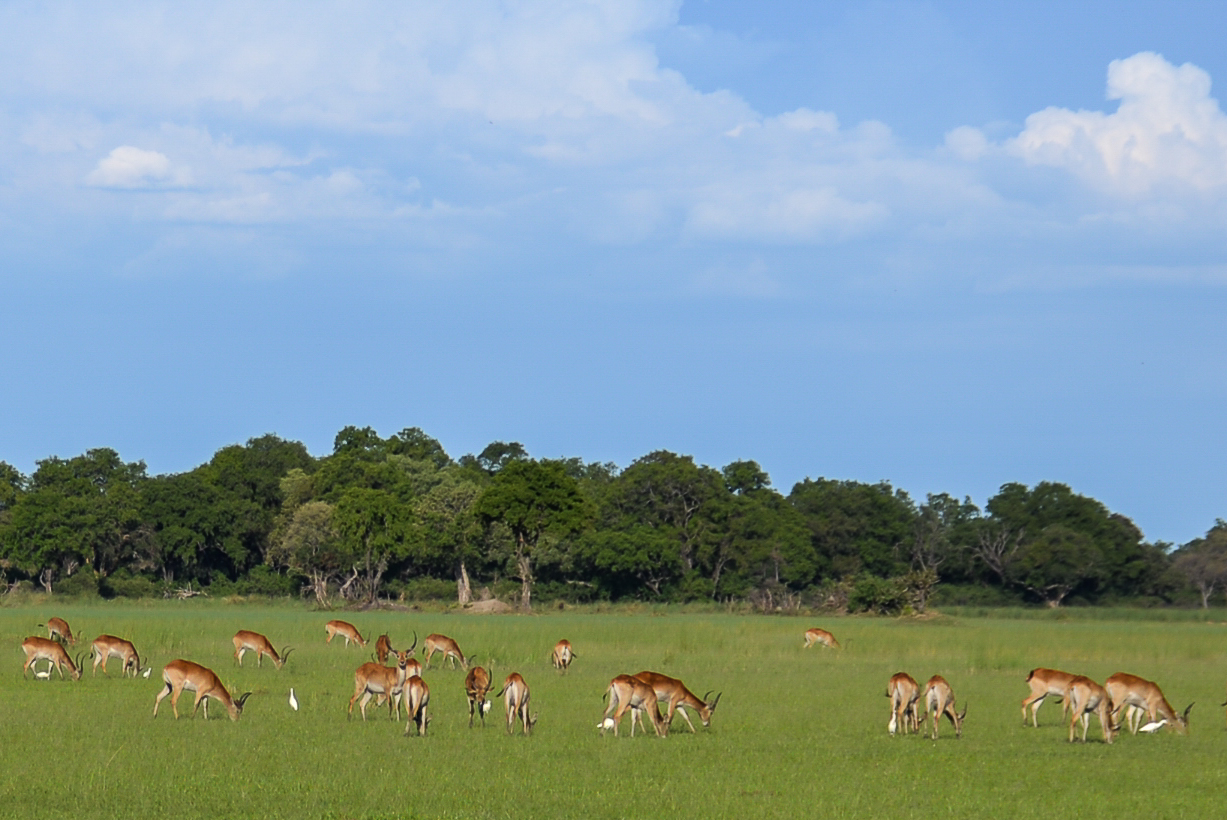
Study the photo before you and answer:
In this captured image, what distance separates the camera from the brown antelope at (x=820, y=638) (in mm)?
36406

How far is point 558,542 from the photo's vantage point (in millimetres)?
69500

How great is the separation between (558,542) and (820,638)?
33.7 meters

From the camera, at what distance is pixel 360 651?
32.7 m

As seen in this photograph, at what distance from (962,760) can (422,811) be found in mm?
6837

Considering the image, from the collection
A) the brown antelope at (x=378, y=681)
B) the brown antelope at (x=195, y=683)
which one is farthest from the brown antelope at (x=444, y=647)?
the brown antelope at (x=195, y=683)

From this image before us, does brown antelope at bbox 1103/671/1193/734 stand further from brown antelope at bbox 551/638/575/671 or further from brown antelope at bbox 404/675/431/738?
brown antelope at bbox 551/638/575/671

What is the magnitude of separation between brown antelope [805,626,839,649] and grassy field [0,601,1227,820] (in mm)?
7385

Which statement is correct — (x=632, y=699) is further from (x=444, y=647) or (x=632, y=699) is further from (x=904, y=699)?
(x=444, y=647)

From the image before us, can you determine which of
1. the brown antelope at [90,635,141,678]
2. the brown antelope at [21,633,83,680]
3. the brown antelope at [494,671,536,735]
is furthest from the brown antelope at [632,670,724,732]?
the brown antelope at [21,633,83,680]

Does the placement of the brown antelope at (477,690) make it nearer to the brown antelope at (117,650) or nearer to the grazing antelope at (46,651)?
the brown antelope at (117,650)

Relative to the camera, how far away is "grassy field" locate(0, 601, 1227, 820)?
12.7m

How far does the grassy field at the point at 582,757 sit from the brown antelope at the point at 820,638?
739cm

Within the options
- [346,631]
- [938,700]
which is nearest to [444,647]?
[346,631]

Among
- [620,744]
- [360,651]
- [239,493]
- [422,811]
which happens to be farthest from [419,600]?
[422,811]
